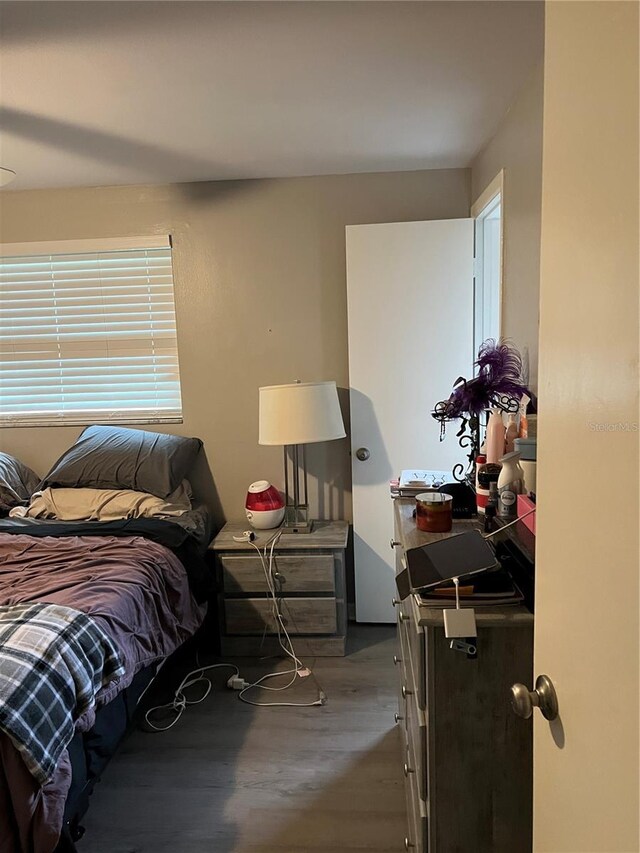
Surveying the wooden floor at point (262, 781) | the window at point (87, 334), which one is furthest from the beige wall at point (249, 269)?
the wooden floor at point (262, 781)

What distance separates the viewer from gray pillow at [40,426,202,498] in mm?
2961

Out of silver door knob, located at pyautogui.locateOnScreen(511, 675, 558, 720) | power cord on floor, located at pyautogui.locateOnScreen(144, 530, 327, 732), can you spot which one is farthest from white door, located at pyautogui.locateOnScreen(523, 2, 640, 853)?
power cord on floor, located at pyautogui.locateOnScreen(144, 530, 327, 732)

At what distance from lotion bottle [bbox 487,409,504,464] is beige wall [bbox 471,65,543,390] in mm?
164

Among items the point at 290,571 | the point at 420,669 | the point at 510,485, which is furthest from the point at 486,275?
the point at 420,669

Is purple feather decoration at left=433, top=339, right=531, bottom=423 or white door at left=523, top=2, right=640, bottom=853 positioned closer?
white door at left=523, top=2, right=640, bottom=853

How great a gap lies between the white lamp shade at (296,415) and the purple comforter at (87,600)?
732 millimetres

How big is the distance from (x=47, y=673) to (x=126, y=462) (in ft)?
4.97

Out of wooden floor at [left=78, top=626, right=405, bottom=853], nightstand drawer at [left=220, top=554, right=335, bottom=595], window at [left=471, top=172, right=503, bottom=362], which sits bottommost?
wooden floor at [left=78, top=626, right=405, bottom=853]

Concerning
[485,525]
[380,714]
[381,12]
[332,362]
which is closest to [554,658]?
[485,525]

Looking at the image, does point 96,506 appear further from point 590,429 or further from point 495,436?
point 590,429

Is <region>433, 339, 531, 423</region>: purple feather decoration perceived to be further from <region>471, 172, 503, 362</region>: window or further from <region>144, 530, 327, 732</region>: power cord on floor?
<region>144, 530, 327, 732</region>: power cord on floor

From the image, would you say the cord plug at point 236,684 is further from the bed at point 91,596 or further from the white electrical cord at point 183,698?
the bed at point 91,596

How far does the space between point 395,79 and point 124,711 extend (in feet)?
7.45

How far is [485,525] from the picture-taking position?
1.79 meters
